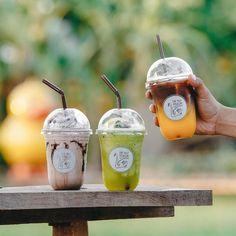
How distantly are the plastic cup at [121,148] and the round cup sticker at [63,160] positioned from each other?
3.2 inches

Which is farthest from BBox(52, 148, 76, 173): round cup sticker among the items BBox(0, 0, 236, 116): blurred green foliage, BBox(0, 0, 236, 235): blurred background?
BBox(0, 0, 236, 116): blurred green foliage

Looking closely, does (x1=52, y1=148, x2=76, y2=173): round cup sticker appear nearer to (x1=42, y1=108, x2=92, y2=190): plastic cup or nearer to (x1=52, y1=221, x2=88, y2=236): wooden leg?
(x1=42, y1=108, x2=92, y2=190): plastic cup

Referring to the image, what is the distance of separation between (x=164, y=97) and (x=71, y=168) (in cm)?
29

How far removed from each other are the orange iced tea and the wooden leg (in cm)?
31

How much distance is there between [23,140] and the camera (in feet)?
31.0

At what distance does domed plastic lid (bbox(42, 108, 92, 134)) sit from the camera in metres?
2.69

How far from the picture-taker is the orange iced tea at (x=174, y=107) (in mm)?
2689

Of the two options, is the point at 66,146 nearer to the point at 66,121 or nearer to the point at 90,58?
the point at 66,121

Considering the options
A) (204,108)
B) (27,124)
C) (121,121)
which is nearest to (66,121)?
(121,121)

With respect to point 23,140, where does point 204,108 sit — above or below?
below

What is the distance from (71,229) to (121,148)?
0.87ft

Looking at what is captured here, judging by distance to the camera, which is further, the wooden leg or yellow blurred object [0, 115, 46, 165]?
yellow blurred object [0, 115, 46, 165]

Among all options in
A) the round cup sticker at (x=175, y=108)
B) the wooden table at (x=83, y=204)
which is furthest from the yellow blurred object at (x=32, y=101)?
the round cup sticker at (x=175, y=108)

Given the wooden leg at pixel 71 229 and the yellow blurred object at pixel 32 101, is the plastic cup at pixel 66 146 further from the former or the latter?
the yellow blurred object at pixel 32 101
